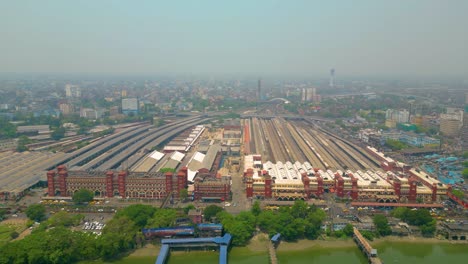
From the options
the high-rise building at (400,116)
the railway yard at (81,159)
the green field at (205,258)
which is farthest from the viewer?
the high-rise building at (400,116)

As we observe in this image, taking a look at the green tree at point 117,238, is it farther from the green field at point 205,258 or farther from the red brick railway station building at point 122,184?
the red brick railway station building at point 122,184

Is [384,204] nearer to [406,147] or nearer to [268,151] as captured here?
[268,151]

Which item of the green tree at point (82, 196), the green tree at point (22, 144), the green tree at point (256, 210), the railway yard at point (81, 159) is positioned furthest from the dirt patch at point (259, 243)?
the green tree at point (22, 144)

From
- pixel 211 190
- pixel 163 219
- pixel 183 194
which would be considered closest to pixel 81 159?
pixel 183 194

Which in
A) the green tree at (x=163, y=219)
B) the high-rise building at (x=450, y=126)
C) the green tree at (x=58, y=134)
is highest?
the high-rise building at (x=450, y=126)

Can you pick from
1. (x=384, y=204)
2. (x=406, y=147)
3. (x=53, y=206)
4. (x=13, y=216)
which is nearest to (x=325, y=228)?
(x=384, y=204)

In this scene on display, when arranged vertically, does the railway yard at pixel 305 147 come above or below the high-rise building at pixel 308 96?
below
